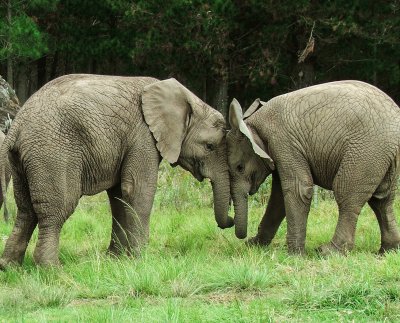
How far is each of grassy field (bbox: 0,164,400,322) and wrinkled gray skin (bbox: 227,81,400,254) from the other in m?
0.40

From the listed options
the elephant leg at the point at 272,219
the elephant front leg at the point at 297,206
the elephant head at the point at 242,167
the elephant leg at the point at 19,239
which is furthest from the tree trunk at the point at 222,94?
the elephant leg at the point at 19,239

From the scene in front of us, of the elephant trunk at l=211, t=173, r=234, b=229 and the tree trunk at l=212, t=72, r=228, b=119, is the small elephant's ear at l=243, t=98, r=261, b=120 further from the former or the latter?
the tree trunk at l=212, t=72, r=228, b=119

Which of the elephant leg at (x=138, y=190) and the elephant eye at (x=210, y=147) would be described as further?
the elephant eye at (x=210, y=147)

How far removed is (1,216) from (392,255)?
21.3 ft

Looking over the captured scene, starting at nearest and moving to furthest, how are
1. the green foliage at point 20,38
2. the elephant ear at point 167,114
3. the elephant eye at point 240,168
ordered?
the elephant ear at point 167,114, the elephant eye at point 240,168, the green foliage at point 20,38

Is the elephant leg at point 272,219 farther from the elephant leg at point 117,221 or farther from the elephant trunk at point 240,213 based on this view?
the elephant leg at point 117,221

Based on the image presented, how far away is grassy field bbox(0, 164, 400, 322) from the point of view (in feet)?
18.1

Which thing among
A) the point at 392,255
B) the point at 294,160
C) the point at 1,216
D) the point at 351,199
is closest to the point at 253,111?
the point at 294,160

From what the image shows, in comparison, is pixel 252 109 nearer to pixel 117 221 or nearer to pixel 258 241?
pixel 258 241

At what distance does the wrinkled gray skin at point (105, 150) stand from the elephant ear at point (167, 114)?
0.03ft

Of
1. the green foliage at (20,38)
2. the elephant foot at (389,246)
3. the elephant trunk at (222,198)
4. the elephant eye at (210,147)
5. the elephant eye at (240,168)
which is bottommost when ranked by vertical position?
the elephant foot at (389,246)

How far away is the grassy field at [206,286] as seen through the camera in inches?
217

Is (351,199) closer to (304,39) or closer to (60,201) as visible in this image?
(60,201)

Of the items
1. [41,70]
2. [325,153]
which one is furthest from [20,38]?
[325,153]
